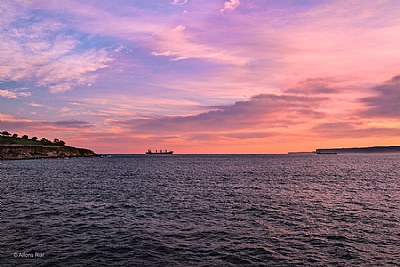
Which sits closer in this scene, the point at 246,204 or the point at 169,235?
the point at 169,235

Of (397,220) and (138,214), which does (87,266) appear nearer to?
(138,214)

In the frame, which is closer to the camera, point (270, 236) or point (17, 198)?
point (270, 236)

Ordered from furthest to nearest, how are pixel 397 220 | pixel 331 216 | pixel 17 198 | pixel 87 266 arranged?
pixel 17 198 < pixel 331 216 < pixel 397 220 < pixel 87 266

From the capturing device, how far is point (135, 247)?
2559cm

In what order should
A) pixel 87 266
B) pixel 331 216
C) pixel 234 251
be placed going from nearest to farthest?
pixel 87 266
pixel 234 251
pixel 331 216

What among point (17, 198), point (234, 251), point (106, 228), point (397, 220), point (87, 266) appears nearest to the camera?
point (87, 266)

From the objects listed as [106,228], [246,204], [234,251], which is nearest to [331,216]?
[246,204]

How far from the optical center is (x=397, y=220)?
35.8 m

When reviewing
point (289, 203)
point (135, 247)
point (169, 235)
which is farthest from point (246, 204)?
point (135, 247)

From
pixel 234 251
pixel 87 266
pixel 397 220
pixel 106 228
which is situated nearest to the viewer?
pixel 87 266

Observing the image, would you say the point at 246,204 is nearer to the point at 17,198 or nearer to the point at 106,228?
the point at 106,228

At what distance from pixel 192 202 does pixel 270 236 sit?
21.4 m

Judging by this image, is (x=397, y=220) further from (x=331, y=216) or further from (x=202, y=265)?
(x=202, y=265)

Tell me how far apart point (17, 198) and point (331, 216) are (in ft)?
172
